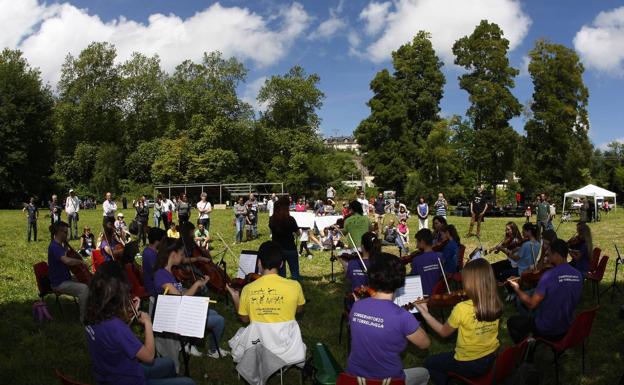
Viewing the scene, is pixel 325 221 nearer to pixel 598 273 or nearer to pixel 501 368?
pixel 598 273

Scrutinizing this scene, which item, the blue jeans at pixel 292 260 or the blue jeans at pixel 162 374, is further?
the blue jeans at pixel 292 260

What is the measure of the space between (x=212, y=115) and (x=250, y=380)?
47917 millimetres

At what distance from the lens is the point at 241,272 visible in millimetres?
7348

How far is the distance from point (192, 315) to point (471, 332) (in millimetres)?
2308

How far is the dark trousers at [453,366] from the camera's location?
409 cm

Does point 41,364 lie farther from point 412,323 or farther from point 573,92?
point 573,92

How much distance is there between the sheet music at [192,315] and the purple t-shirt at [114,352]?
0.69m

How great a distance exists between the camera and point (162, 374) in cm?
A: 423

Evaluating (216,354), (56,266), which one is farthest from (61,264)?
(216,354)

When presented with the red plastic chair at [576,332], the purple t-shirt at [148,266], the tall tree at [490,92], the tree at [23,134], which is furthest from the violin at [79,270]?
the tree at [23,134]

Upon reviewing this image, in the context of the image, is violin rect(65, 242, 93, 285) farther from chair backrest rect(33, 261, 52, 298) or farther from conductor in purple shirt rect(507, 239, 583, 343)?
conductor in purple shirt rect(507, 239, 583, 343)

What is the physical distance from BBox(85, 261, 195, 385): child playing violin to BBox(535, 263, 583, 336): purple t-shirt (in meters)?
3.79

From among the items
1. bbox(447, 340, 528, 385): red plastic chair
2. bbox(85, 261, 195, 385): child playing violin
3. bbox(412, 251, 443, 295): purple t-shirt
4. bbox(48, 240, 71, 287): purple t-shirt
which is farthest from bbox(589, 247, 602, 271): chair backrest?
bbox(48, 240, 71, 287): purple t-shirt

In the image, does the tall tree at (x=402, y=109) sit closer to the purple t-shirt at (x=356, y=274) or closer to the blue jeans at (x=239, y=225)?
the blue jeans at (x=239, y=225)
